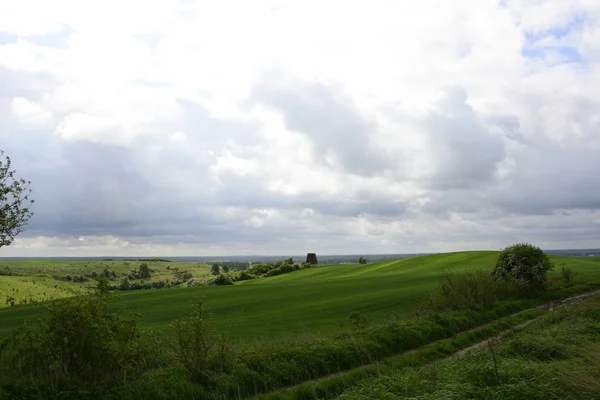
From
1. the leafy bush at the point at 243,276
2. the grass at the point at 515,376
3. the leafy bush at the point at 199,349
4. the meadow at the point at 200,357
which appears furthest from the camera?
the leafy bush at the point at 243,276

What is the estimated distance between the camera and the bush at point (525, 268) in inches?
1407

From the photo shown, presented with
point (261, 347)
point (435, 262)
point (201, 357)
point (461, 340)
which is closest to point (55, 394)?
point (201, 357)

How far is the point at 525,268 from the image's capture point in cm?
3600

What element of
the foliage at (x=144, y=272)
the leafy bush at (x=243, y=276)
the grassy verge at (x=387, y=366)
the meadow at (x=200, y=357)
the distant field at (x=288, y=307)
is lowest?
the foliage at (x=144, y=272)

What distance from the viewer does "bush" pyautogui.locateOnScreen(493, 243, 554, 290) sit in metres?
35.8

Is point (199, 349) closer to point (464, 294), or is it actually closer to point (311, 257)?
point (464, 294)

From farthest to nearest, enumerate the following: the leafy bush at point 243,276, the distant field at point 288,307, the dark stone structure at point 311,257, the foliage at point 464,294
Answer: the dark stone structure at point 311,257 < the leafy bush at point 243,276 < the distant field at point 288,307 < the foliage at point 464,294

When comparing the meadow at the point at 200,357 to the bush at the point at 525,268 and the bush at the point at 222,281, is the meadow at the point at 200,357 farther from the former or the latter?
the bush at the point at 222,281

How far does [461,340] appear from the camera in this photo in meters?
20.7

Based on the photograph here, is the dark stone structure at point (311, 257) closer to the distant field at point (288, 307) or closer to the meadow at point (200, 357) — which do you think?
the distant field at point (288, 307)

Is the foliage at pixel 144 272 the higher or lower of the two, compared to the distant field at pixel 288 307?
lower

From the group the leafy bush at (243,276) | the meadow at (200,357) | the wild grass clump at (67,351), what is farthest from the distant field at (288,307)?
the leafy bush at (243,276)

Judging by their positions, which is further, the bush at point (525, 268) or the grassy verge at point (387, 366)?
the bush at point (525, 268)

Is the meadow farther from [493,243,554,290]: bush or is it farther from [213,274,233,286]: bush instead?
[213,274,233,286]: bush
